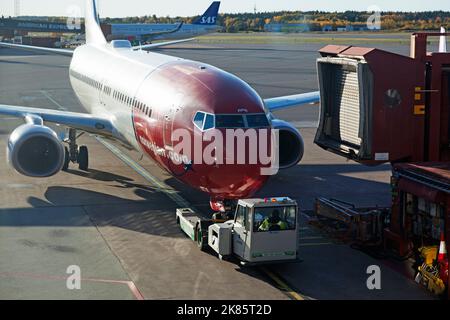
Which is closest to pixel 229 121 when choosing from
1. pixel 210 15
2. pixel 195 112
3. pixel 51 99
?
pixel 195 112

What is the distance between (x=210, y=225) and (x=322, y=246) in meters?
3.25

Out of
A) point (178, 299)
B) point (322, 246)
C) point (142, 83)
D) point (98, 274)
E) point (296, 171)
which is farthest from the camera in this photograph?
point (296, 171)

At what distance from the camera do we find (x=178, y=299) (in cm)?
1551

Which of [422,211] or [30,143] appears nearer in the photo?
[422,211]

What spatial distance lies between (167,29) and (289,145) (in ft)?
328

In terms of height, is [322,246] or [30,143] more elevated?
[30,143]

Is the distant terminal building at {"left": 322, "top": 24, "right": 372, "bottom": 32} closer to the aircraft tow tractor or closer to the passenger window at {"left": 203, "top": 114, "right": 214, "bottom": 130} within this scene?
the passenger window at {"left": 203, "top": 114, "right": 214, "bottom": 130}

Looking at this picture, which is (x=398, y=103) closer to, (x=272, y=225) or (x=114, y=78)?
(x=272, y=225)

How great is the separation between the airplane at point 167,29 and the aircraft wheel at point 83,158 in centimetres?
8690

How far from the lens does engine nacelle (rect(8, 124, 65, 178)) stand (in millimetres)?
23562

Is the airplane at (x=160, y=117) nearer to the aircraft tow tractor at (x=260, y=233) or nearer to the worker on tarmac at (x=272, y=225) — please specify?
the aircraft tow tractor at (x=260, y=233)
